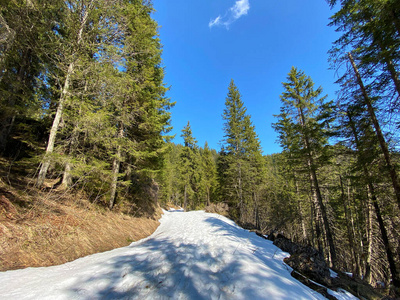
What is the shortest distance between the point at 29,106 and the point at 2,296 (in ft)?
22.7

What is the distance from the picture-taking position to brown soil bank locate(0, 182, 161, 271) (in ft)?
12.5

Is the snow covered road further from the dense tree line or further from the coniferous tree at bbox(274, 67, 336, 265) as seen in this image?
the coniferous tree at bbox(274, 67, 336, 265)

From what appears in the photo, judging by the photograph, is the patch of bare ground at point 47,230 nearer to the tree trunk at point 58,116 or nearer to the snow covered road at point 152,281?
the snow covered road at point 152,281

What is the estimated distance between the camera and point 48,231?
4633mm

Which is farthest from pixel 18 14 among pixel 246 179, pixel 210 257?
pixel 246 179

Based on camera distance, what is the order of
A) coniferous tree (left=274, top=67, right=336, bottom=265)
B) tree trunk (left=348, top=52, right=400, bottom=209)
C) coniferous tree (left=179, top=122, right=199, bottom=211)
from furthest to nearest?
coniferous tree (left=179, top=122, right=199, bottom=211), coniferous tree (left=274, top=67, right=336, bottom=265), tree trunk (left=348, top=52, right=400, bottom=209)

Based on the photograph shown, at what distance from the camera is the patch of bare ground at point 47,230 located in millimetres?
3814

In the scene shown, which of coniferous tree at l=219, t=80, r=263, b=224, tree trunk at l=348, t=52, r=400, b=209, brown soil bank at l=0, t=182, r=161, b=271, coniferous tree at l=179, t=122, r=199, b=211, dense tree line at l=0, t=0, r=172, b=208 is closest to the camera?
brown soil bank at l=0, t=182, r=161, b=271

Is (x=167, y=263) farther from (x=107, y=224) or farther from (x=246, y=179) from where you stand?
(x=246, y=179)

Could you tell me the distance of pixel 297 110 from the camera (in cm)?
1291

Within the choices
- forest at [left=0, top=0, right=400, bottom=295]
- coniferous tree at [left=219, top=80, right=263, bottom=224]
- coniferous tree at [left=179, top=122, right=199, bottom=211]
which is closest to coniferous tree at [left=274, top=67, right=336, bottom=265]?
forest at [left=0, top=0, right=400, bottom=295]

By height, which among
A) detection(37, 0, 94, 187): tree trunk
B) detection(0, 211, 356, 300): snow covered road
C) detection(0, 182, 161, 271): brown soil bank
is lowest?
detection(0, 211, 356, 300): snow covered road

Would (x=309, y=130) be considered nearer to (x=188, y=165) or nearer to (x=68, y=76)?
(x=68, y=76)

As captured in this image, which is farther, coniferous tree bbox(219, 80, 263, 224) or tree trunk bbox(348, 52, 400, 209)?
coniferous tree bbox(219, 80, 263, 224)
